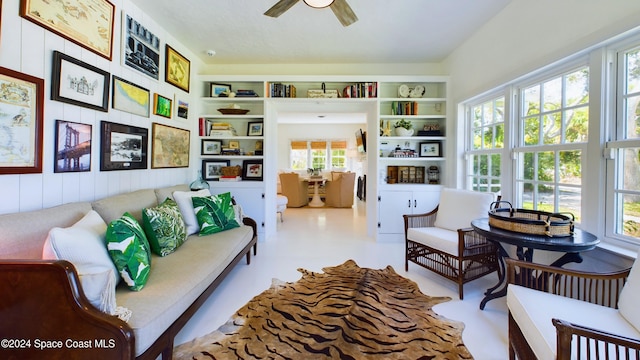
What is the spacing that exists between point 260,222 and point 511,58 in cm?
348

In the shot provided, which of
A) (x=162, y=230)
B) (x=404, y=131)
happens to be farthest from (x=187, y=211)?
(x=404, y=131)

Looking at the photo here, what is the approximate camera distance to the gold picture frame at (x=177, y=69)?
2.98 metres

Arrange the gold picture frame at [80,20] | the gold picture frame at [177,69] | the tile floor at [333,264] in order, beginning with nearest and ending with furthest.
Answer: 1. the gold picture frame at [80,20]
2. the tile floor at [333,264]
3. the gold picture frame at [177,69]

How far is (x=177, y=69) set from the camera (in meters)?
3.16

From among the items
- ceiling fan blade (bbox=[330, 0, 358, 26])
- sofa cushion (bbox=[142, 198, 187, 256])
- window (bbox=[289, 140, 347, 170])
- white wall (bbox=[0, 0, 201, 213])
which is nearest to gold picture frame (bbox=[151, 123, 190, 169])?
white wall (bbox=[0, 0, 201, 213])

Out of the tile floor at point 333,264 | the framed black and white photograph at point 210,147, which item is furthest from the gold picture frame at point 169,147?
the tile floor at point 333,264

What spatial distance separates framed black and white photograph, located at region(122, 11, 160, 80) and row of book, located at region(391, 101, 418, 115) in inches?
121

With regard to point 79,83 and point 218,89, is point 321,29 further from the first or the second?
point 79,83

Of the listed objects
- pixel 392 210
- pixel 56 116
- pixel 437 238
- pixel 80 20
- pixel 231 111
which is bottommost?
pixel 437 238

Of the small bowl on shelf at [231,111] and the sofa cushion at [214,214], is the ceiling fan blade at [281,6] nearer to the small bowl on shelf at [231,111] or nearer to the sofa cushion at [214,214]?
the sofa cushion at [214,214]

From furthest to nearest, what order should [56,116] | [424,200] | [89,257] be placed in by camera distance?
[424,200], [56,116], [89,257]

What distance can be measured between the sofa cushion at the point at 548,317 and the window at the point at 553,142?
107 centimetres

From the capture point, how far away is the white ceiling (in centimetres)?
246

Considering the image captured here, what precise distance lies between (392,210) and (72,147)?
137 inches
